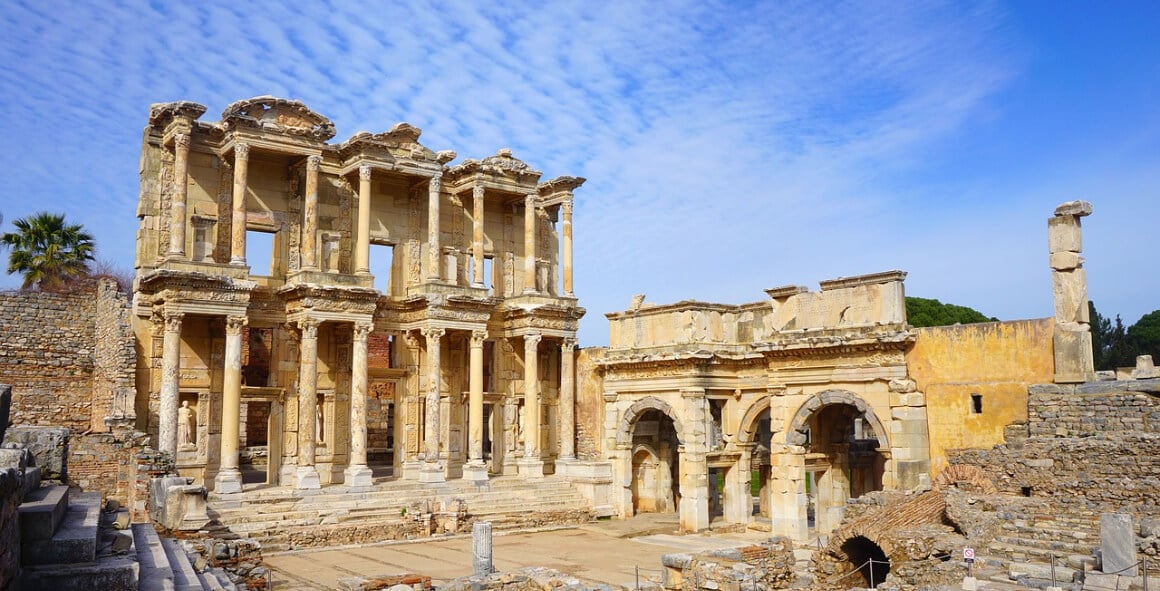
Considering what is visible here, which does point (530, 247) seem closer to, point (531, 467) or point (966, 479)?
point (531, 467)

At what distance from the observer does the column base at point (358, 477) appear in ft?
81.2

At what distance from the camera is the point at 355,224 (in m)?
27.8

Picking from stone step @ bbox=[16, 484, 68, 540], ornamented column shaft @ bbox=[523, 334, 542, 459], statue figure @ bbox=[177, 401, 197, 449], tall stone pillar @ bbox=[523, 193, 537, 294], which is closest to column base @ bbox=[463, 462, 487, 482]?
ornamented column shaft @ bbox=[523, 334, 542, 459]

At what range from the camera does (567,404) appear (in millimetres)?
29266

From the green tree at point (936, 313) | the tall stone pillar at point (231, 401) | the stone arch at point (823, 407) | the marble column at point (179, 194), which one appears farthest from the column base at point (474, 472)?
the green tree at point (936, 313)

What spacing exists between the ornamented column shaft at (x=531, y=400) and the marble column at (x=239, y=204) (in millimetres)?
8757

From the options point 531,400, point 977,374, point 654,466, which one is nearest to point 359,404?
point 531,400

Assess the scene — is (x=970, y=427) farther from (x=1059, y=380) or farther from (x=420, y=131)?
(x=420, y=131)

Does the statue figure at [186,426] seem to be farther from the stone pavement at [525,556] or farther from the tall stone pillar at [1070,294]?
the tall stone pillar at [1070,294]

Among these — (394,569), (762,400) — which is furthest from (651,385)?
(394,569)

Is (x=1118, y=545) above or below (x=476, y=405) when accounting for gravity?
below

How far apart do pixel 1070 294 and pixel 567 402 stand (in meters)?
15.2

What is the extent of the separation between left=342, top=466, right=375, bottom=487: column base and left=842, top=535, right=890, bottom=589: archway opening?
12887 mm

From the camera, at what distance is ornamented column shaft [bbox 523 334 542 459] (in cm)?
2872
